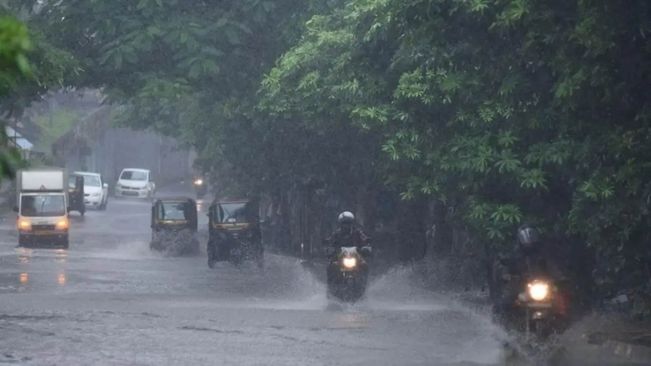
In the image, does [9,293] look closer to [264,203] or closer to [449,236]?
[449,236]

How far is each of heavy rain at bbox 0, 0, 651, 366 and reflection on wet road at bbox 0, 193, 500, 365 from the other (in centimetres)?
8

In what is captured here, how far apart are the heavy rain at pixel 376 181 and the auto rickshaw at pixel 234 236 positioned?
6cm

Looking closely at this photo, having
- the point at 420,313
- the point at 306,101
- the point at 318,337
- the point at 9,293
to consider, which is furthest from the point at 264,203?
the point at 318,337

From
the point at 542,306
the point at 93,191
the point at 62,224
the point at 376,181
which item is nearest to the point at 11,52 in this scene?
the point at 542,306

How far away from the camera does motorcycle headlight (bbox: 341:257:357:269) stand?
819 inches

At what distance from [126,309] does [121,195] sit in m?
57.3

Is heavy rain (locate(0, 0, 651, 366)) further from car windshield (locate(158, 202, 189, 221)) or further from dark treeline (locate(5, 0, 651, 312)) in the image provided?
car windshield (locate(158, 202, 189, 221))

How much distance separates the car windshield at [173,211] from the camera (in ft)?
132

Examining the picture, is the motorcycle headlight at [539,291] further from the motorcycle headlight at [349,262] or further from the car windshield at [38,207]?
the car windshield at [38,207]

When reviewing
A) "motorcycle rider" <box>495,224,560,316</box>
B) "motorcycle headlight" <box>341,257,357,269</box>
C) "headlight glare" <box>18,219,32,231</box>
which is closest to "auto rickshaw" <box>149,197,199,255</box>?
"headlight glare" <box>18,219,32,231</box>

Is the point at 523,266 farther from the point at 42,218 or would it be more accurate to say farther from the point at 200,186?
the point at 200,186

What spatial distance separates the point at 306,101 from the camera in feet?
93.9

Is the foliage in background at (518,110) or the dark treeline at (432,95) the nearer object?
the foliage in background at (518,110)

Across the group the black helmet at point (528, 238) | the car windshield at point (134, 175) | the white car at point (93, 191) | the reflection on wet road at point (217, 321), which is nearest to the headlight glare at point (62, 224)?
the reflection on wet road at point (217, 321)
